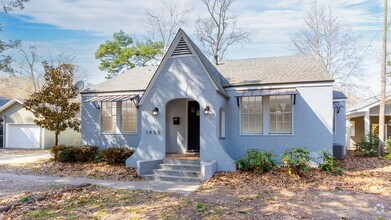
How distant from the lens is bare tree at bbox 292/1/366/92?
29.2 metres

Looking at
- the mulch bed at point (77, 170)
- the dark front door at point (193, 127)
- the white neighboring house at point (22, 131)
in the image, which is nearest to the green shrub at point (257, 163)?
the dark front door at point (193, 127)

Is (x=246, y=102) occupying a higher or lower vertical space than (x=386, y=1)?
lower

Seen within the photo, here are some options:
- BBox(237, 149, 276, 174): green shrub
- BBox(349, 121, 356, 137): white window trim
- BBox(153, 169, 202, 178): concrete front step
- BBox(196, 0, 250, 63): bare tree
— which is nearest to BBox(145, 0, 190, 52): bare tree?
BBox(196, 0, 250, 63): bare tree

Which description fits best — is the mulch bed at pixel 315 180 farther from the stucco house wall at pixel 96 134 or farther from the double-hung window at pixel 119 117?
the double-hung window at pixel 119 117

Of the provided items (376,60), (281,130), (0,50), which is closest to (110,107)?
(0,50)

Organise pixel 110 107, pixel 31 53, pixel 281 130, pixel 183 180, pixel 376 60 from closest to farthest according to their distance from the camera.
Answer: pixel 183 180 < pixel 281 130 < pixel 110 107 < pixel 376 60 < pixel 31 53

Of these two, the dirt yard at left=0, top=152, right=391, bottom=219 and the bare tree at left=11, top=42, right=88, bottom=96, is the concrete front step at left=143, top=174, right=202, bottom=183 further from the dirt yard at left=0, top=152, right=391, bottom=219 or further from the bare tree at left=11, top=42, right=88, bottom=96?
the bare tree at left=11, top=42, right=88, bottom=96

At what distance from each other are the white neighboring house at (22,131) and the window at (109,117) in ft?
37.1

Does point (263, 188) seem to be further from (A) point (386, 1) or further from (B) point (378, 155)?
(A) point (386, 1)

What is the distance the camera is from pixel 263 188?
8.76 meters

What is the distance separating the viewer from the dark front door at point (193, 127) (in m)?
13.8

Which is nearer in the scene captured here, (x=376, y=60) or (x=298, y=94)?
(x=298, y=94)

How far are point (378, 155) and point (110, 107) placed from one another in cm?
1588

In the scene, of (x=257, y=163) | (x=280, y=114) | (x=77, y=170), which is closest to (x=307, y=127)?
(x=280, y=114)
